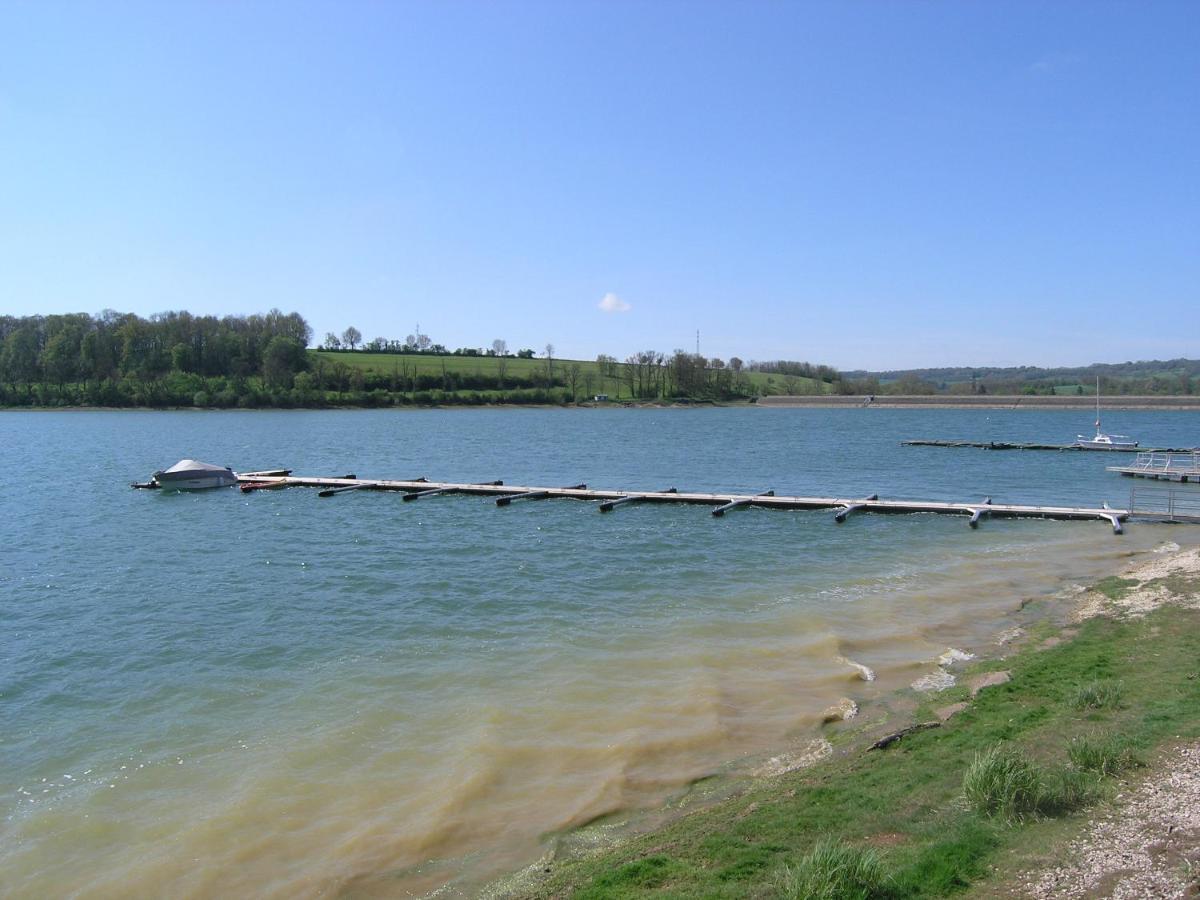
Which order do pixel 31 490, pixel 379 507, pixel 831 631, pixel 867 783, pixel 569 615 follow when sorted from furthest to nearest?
pixel 31 490
pixel 379 507
pixel 569 615
pixel 831 631
pixel 867 783

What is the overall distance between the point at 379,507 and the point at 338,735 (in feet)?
76.2

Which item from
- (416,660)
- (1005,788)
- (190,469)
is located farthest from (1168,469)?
(190,469)

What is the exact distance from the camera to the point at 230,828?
892cm

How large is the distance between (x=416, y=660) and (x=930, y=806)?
30.1ft

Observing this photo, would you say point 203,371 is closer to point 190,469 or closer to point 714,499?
point 190,469

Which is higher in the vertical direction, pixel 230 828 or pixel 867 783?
pixel 867 783

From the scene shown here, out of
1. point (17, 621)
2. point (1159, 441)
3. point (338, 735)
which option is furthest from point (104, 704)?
point (1159, 441)

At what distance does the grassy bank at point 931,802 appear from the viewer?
610 centimetres

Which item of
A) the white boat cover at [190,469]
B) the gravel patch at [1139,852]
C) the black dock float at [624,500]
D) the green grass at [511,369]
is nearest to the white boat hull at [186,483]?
the white boat cover at [190,469]

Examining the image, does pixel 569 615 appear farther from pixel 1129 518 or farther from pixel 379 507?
pixel 1129 518

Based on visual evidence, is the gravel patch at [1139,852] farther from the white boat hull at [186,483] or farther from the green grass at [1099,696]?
the white boat hull at [186,483]

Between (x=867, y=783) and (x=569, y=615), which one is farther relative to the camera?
(x=569, y=615)

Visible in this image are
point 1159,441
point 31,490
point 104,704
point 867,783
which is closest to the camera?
point 867,783

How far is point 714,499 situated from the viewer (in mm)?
32438
